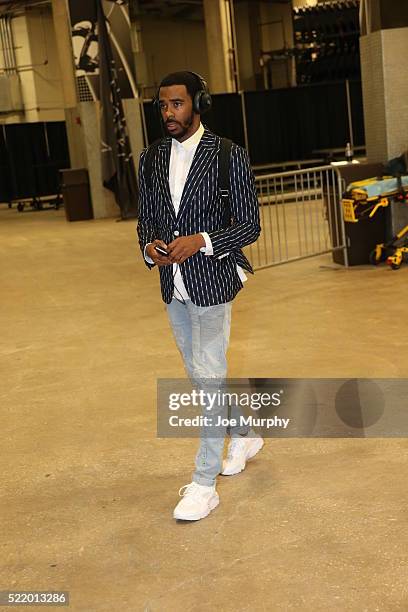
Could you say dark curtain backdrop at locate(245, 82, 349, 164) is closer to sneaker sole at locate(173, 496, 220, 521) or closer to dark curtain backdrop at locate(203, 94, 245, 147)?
dark curtain backdrop at locate(203, 94, 245, 147)

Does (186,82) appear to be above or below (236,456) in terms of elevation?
above

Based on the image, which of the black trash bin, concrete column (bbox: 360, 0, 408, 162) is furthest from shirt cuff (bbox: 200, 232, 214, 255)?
the black trash bin

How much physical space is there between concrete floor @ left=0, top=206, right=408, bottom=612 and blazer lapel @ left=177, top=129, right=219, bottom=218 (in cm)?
116

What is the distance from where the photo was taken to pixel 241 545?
2.81 m

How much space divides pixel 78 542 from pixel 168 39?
23572 mm

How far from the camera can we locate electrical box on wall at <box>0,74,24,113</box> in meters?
22.6

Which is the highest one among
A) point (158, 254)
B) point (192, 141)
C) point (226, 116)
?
point (226, 116)

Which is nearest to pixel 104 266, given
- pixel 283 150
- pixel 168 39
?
pixel 283 150

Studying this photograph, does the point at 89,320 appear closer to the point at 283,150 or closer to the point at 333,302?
the point at 333,302

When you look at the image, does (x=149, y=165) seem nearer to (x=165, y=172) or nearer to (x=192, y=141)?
(x=165, y=172)

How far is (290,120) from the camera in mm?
17859

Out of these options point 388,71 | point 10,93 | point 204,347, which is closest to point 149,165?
Result: point 204,347

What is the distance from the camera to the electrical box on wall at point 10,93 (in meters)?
22.6

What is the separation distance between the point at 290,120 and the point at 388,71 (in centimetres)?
1006
